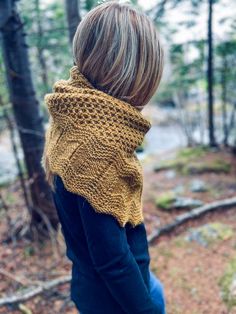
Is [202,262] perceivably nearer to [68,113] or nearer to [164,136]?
[68,113]

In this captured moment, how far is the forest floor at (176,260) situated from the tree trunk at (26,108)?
432 millimetres

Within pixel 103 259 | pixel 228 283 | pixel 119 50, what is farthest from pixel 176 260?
pixel 119 50

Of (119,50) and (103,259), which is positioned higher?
(119,50)

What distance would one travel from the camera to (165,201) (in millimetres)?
5547

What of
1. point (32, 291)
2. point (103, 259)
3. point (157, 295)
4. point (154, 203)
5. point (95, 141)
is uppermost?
point (95, 141)

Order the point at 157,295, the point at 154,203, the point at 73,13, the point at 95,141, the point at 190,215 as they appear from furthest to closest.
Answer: the point at 154,203 < the point at 190,215 < the point at 73,13 < the point at 157,295 < the point at 95,141

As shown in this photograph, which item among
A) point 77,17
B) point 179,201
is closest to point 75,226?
point 77,17

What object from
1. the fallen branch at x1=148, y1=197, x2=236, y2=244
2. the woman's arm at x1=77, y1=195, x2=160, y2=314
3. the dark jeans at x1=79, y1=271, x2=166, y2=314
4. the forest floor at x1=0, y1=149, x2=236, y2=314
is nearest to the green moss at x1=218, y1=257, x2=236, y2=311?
the forest floor at x1=0, y1=149, x2=236, y2=314

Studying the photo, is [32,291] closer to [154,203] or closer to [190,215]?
[190,215]

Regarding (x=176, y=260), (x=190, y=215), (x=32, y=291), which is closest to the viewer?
(x=32, y=291)

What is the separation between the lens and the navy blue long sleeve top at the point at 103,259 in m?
1.33

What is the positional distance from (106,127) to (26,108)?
2909 mm

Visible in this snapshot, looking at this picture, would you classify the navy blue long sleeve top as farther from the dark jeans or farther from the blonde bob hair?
the blonde bob hair

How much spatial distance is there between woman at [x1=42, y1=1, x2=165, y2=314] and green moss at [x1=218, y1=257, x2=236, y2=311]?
197cm
